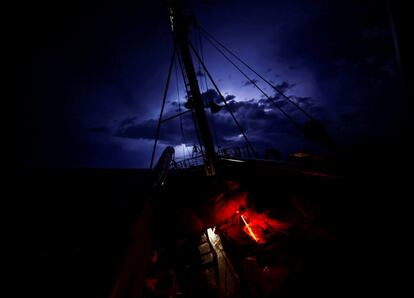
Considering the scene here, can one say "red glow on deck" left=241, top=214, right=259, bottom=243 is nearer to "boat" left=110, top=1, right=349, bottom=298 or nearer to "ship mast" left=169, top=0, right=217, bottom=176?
"boat" left=110, top=1, right=349, bottom=298

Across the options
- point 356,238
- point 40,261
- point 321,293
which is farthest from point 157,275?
point 356,238

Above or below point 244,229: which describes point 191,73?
above

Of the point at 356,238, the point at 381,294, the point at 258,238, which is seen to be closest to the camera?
the point at 381,294

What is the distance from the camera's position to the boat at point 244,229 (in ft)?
9.98

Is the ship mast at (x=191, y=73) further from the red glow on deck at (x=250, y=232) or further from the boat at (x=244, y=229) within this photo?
the red glow on deck at (x=250, y=232)

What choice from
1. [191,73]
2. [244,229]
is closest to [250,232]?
[244,229]

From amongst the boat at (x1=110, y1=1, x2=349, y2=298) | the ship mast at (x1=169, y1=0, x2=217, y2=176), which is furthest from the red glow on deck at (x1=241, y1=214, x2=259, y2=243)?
the ship mast at (x1=169, y1=0, x2=217, y2=176)

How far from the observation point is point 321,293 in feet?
9.14

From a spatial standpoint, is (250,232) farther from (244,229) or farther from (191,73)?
(191,73)

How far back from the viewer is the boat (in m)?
3.04

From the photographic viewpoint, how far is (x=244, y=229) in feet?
13.5

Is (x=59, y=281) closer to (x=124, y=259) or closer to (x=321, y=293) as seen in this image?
(x=124, y=259)

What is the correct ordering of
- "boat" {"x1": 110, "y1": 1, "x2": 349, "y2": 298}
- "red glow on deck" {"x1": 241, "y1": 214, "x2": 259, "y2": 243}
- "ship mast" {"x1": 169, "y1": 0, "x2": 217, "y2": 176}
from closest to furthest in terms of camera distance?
"boat" {"x1": 110, "y1": 1, "x2": 349, "y2": 298} → "red glow on deck" {"x1": 241, "y1": 214, "x2": 259, "y2": 243} → "ship mast" {"x1": 169, "y1": 0, "x2": 217, "y2": 176}

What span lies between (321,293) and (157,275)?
2937 mm
